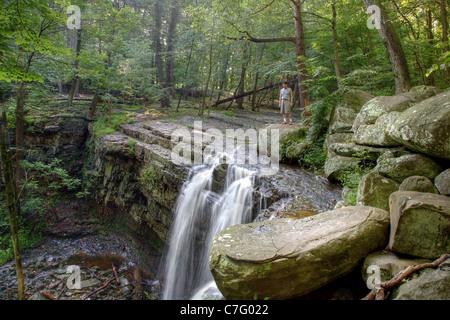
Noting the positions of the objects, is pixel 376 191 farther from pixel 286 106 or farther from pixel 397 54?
pixel 286 106

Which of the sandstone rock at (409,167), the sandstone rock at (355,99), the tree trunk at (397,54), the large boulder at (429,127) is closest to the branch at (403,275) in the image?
the large boulder at (429,127)

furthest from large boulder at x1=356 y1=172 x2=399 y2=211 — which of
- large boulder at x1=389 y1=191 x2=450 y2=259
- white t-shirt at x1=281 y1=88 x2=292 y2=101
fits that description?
white t-shirt at x1=281 y1=88 x2=292 y2=101

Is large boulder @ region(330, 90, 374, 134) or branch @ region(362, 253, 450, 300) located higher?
large boulder @ region(330, 90, 374, 134)

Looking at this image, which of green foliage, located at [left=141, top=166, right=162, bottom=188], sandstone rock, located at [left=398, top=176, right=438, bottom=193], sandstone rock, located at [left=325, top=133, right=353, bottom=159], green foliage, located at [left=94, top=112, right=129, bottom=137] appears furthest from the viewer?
green foliage, located at [left=94, top=112, right=129, bottom=137]

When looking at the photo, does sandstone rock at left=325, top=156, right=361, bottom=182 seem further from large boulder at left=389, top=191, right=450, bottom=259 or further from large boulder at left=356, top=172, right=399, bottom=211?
large boulder at left=389, top=191, right=450, bottom=259

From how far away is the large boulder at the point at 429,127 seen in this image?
3.23 meters

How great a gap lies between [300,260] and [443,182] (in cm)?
242

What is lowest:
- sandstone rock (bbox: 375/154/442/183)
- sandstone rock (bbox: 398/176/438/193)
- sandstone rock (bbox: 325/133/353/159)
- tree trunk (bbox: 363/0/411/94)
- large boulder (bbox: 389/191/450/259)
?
large boulder (bbox: 389/191/450/259)

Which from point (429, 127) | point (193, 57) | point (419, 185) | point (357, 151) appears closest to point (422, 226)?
point (419, 185)

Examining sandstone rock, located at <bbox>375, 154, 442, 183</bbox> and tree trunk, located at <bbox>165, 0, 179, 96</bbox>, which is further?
tree trunk, located at <bbox>165, 0, 179, 96</bbox>

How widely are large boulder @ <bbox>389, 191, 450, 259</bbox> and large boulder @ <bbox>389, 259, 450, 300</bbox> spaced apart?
269 millimetres

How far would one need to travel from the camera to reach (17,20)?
4.55 meters

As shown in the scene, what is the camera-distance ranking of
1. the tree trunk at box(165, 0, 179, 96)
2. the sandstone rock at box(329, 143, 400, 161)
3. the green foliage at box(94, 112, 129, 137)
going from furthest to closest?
the tree trunk at box(165, 0, 179, 96), the green foliage at box(94, 112, 129, 137), the sandstone rock at box(329, 143, 400, 161)

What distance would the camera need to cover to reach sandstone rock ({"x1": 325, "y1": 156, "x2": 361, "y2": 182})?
19.5 ft
